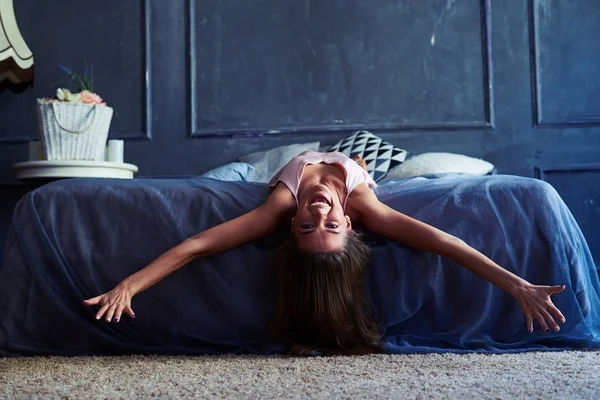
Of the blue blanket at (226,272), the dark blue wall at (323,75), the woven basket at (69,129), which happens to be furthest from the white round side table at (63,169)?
the blue blanket at (226,272)

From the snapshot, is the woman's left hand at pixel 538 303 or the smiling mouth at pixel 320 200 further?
the smiling mouth at pixel 320 200

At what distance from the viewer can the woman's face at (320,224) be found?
1725 mm

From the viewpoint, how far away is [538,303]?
5.22ft

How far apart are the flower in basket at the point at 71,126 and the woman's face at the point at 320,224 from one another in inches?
59.0

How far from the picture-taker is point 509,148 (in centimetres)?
338

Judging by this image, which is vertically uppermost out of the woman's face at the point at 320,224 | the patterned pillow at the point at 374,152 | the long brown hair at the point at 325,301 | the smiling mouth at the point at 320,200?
the patterned pillow at the point at 374,152

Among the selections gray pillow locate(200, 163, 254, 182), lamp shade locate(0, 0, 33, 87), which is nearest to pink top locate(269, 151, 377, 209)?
gray pillow locate(200, 163, 254, 182)

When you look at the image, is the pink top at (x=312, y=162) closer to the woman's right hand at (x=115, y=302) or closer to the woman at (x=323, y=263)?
the woman at (x=323, y=263)

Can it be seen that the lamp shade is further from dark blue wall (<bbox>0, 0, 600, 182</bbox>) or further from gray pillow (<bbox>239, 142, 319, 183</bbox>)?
gray pillow (<bbox>239, 142, 319, 183</bbox>)

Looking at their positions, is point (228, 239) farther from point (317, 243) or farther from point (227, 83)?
point (227, 83)

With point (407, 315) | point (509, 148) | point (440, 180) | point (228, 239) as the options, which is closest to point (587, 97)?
point (509, 148)

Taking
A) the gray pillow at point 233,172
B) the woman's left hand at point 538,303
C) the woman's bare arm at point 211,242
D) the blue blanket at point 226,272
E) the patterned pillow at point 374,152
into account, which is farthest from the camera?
the patterned pillow at point 374,152

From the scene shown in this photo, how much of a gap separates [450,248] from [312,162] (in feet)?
1.93

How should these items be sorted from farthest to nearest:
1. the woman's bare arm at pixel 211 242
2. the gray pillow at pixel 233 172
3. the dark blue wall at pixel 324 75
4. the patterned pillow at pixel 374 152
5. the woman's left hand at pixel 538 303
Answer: the dark blue wall at pixel 324 75 < the patterned pillow at pixel 374 152 < the gray pillow at pixel 233 172 < the woman's bare arm at pixel 211 242 < the woman's left hand at pixel 538 303
